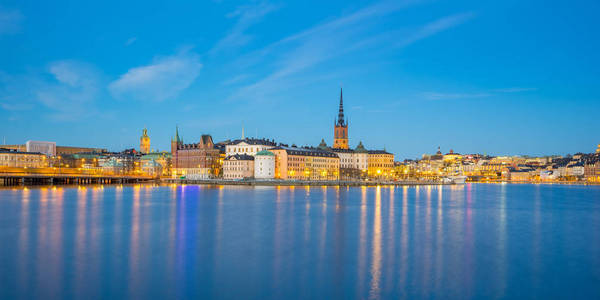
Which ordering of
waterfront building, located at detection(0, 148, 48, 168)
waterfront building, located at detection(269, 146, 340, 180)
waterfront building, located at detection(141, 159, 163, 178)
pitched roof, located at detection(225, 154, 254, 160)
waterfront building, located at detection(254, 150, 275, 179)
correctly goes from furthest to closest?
1. waterfront building, located at detection(141, 159, 163, 178)
2. waterfront building, located at detection(0, 148, 48, 168)
3. waterfront building, located at detection(269, 146, 340, 180)
4. pitched roof, located at detection(225, 154, 254, 160)
5. waterfront building, located at detection(254, 150, 275, 179)

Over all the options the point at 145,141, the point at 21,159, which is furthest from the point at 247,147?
the point at 145,141

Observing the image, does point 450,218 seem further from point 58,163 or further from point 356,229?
point 58,163

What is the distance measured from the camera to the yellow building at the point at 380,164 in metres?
114

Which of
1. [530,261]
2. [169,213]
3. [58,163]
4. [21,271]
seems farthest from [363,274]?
[58,163]

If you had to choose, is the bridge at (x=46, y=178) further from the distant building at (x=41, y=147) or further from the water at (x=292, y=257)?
the distant building at (x=41, y=147)

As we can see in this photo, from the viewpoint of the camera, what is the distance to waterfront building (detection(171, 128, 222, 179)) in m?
106

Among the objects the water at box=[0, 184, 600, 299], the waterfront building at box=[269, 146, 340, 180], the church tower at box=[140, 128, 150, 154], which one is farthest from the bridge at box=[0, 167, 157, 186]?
the church tower at box=[140, 128, 150, 154]

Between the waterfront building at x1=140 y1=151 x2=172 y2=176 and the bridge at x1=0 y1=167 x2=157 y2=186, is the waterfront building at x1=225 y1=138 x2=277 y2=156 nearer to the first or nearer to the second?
the bridge at x1=0 y1=167 x2=157 y2=186

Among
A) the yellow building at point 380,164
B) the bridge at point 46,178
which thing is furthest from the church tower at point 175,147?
the yellow building at point 380,164

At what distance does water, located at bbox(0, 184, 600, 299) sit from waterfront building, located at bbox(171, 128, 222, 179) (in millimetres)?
75741

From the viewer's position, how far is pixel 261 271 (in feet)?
48.5

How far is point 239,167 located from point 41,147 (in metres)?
85.9

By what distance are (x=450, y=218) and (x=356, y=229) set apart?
8.84 m

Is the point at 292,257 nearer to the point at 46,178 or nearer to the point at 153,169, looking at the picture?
the point at 46,178
